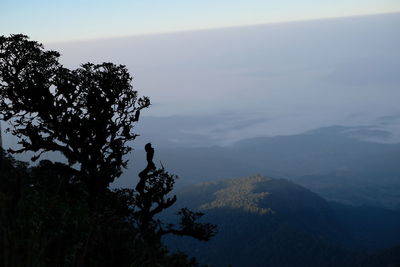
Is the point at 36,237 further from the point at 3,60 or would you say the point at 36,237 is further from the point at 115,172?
the point at 3,60

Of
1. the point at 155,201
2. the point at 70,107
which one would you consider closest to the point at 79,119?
the point at 70,107

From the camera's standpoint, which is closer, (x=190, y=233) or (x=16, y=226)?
(x=16, y=226)

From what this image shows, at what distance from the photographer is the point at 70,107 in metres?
20.6

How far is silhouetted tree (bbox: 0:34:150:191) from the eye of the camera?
2028 cm

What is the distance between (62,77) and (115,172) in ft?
16.9

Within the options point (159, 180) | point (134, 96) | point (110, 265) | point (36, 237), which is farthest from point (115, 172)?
point (36, 237)

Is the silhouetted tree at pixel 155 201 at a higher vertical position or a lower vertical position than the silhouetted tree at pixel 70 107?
lower

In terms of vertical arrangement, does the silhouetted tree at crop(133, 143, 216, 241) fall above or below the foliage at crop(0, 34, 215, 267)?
below

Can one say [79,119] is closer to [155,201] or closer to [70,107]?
[70,107]

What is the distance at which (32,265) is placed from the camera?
447 cm

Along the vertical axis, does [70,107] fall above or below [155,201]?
above

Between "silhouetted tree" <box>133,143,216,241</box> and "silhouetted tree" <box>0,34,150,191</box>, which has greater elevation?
"silhouetted tree" <box>0,34,150,191</box>

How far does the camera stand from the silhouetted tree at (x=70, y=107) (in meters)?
20.3

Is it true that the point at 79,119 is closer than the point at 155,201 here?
Yes
